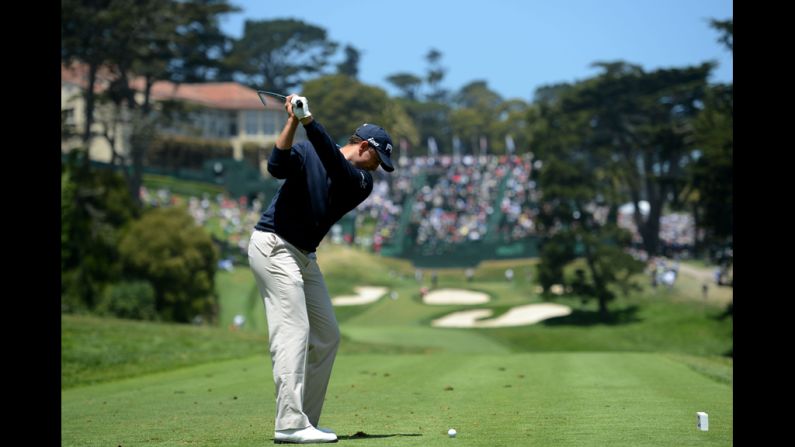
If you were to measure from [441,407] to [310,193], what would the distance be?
11.3ft

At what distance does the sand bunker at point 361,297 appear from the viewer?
2498 inches

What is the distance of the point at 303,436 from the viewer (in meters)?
7.64

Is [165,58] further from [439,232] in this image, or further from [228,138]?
[228,138]

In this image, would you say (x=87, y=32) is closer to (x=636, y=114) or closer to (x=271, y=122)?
(x=636, y=114)

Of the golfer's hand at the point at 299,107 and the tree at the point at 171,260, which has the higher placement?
the golfer's hand at the point at 299,107

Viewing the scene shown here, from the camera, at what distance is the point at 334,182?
7.85m

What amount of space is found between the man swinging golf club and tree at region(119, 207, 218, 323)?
3903 centimetres

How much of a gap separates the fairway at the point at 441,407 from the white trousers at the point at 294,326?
1.14ft

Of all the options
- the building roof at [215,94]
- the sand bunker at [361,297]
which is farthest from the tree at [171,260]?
the building roof at [215,94]

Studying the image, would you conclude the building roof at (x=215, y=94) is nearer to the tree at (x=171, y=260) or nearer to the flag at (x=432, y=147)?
the flag at (x=432, y=147)

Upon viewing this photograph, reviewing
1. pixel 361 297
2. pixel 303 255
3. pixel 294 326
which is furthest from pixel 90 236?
pixel 294 326

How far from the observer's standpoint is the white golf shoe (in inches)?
301

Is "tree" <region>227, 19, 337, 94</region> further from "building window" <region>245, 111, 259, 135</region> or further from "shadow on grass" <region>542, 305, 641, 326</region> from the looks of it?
"shadow on grass" <region>542, 305, 641, 326</region>

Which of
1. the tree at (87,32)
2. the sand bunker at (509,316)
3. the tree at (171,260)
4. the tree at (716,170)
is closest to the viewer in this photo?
the tree at (716,170)
